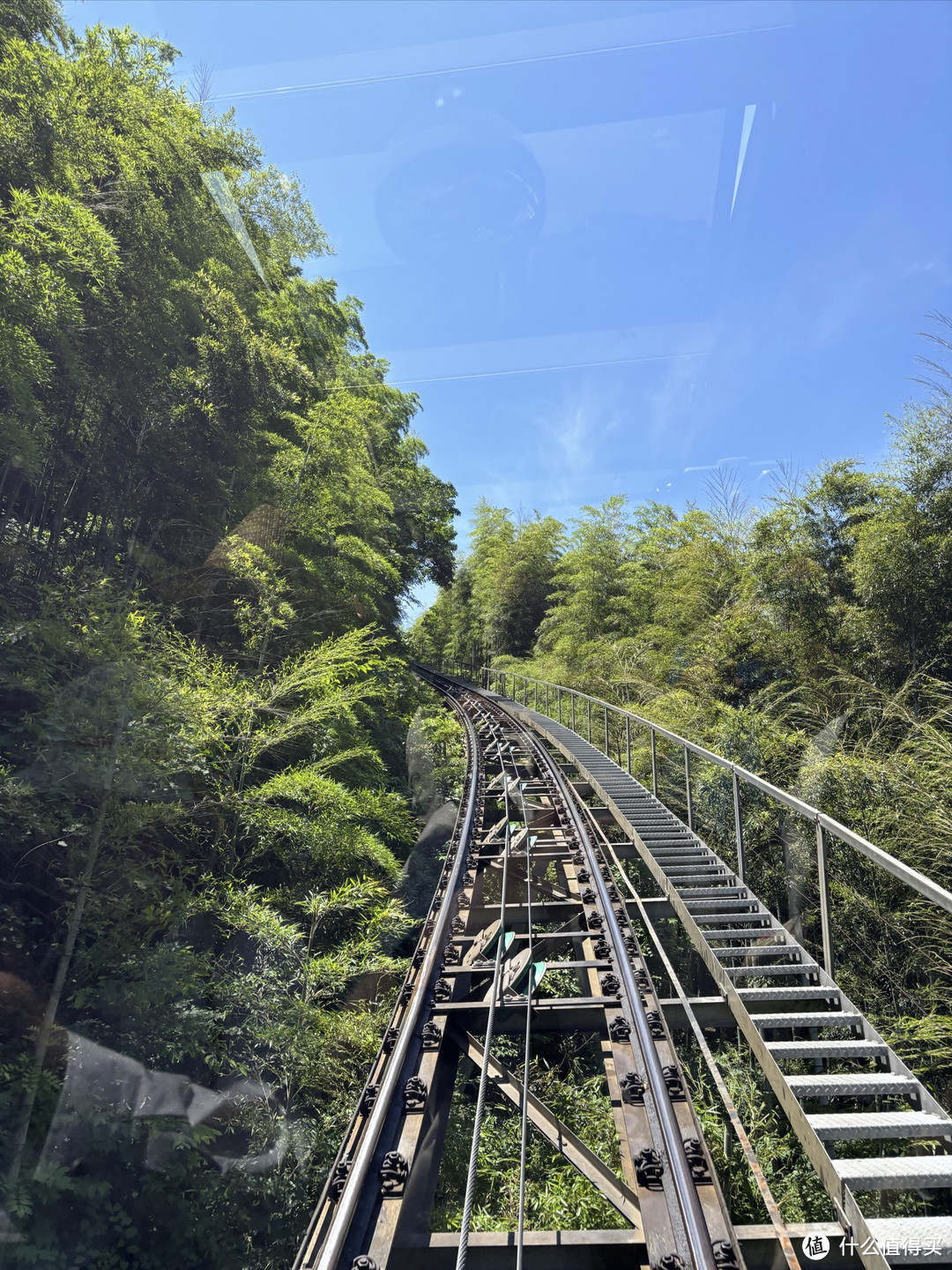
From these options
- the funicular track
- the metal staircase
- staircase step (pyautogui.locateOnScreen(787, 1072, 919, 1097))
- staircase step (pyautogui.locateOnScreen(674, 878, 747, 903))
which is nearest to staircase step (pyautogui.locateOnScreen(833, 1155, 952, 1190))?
the metal staircase

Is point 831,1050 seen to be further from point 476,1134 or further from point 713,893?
point 476,1134

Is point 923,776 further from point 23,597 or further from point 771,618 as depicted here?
point 23,597

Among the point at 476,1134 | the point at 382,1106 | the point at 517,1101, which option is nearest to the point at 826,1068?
the point at 517,1101

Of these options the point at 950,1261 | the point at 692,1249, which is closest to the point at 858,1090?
the point at 950,1261

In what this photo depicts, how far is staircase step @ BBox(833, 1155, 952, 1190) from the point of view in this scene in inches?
79.3

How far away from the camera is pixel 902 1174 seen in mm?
2051

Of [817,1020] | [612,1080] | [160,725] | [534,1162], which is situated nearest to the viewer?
[612,1080]

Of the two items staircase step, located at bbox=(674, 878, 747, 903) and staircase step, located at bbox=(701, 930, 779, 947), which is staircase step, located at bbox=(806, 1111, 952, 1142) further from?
staircase step, located at bbox=(674, 878, 747, 903)

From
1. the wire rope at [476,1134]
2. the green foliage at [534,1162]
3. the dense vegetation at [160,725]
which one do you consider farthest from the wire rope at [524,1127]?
the dense vegetation at [160,725]

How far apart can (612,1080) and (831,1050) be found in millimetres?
1012

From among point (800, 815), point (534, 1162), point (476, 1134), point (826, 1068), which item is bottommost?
point (534, 1162)

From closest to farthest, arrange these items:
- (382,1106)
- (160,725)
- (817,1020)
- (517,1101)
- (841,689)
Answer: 1. (382,1106)
2. (517,1101)
3. (817,1020)
4. (160,725)
5. (841,689)

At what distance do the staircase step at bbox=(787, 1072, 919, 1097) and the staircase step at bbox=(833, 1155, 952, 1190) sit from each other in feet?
1.09

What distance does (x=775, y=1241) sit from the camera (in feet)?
6.56
